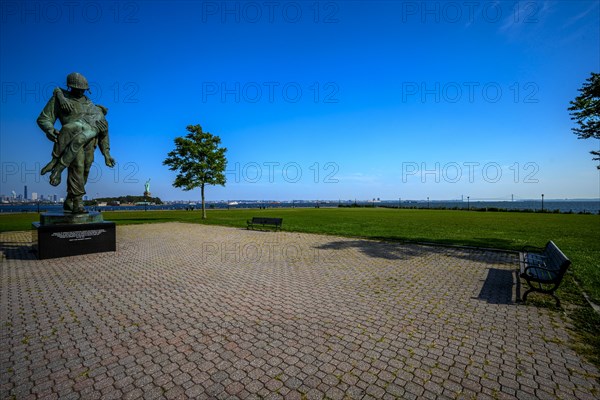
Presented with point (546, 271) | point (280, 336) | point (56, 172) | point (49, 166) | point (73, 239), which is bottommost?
point (280, 336)

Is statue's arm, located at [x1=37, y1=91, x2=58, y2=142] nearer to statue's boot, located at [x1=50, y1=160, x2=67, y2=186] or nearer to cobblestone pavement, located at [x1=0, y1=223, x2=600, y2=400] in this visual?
statue's boot, located at [x1=50, y1=160, x2=67, y2=186]

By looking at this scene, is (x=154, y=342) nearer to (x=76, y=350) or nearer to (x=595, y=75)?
(x=76, y=350)

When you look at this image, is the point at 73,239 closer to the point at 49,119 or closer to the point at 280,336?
the point at 49,119

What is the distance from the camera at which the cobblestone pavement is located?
9.73ft

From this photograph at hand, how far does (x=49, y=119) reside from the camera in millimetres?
9305

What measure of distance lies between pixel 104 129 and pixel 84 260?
5082 millimetres

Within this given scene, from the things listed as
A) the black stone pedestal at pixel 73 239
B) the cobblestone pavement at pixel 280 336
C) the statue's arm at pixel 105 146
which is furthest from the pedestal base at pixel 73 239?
the statue's arm at pixel 105 146

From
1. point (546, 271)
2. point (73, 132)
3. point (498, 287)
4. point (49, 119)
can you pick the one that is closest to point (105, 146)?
point (73, 132)

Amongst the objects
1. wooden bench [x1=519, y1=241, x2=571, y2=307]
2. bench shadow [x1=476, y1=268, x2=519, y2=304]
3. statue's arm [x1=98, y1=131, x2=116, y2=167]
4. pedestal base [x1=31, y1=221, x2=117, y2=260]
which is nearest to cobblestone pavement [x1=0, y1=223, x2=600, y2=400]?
bench shadow [x1=476, y1=268, x2=519, y2=304]

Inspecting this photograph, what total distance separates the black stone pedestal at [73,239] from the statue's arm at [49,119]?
311cm

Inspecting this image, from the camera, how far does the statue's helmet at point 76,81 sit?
9.54 meters

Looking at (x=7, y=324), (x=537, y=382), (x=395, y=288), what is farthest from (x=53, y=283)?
(x=537, y=382)

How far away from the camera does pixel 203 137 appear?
28781mm

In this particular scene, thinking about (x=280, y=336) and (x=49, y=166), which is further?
(x=49, y=166)
